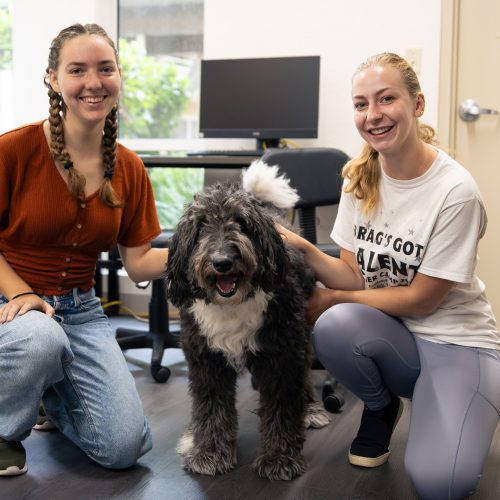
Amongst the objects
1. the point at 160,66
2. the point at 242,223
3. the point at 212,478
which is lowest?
the point at 212,478

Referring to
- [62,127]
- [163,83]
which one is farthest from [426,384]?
[163,83]

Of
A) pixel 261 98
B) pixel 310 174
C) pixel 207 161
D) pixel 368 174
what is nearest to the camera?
pixel 368 174

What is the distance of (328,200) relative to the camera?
134 inches

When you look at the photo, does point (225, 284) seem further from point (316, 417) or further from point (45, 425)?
point (45, 425)

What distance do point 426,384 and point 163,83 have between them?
3.26 m

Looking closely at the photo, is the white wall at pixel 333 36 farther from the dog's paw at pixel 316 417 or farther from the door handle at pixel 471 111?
the dog's paw at pixel 316 417

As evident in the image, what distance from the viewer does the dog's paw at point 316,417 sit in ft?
8.33

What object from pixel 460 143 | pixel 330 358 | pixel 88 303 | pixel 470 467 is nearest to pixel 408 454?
pixel 470 467

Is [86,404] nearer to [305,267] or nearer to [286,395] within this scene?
[286,395]

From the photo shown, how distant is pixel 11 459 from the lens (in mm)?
2094

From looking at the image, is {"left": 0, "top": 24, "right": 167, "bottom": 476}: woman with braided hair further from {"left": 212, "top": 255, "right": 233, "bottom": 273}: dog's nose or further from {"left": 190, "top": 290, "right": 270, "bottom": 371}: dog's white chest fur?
{"left": 212, "top": 255, "right": 233, "bottom": 273}: dog's nose

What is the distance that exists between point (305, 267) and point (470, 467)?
80 cm

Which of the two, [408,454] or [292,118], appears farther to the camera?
[292,118]

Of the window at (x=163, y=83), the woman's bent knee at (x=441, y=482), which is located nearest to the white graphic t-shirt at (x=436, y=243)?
the woman's bent knee at (x=441, y=482)
